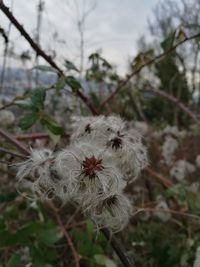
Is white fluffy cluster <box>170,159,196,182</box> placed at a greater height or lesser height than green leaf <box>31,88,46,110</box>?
lesser

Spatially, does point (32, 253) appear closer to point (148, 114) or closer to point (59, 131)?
point (59, 131)

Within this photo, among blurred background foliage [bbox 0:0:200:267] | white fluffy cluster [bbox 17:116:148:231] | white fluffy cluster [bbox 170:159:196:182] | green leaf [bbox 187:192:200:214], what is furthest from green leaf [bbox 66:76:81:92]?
white fluffy cluster [bbox 170:159:196:182]

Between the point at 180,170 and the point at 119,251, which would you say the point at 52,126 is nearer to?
the point at 119,251

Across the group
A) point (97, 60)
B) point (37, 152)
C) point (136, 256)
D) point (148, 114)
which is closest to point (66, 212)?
point (136, 256)

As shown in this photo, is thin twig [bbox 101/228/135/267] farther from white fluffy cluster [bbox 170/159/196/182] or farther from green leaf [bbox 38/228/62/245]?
white fluffy cluster [bbox 170/159/196/182]

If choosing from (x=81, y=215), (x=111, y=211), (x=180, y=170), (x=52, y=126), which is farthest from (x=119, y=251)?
(x=180, y=170)

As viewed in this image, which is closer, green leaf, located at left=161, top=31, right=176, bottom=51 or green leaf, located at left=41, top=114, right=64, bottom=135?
A: green leaf, located at left=41, top=114, right=64, bottom=135

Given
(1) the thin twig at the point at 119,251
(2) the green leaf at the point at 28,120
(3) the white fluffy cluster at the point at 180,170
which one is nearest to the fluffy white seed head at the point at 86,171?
(1) the thin twig at the point at 119,251
